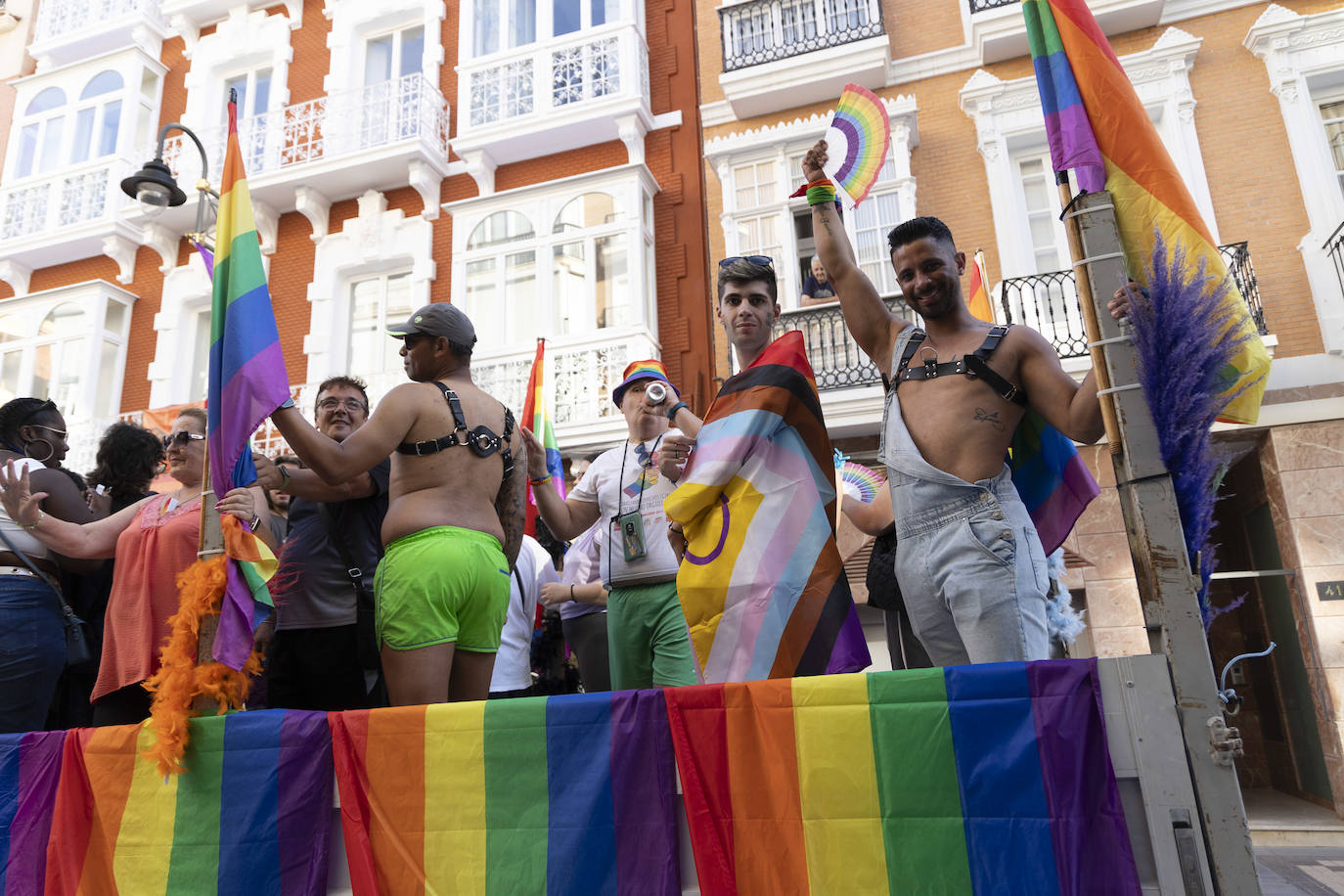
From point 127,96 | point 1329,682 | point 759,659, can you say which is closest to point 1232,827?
point 759,659

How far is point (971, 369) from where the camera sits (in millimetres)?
2615

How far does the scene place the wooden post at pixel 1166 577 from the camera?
1714 millimetres

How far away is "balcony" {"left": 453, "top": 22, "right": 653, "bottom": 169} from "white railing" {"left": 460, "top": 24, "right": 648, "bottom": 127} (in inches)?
0.5

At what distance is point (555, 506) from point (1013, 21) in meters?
9.62

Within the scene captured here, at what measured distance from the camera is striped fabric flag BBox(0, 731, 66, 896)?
257 cm

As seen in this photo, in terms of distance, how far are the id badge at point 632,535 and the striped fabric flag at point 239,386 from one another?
1.42 metres

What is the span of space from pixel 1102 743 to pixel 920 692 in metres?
0.37

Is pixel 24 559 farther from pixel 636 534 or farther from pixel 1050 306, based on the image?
pixel 1050 306

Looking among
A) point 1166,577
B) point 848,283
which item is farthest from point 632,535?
point 1166,577

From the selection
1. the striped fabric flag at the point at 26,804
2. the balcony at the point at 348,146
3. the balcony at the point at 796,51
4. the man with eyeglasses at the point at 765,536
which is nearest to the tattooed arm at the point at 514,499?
→ the man with eyeglasses at the point at 765,536

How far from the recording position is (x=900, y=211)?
10.8 metres

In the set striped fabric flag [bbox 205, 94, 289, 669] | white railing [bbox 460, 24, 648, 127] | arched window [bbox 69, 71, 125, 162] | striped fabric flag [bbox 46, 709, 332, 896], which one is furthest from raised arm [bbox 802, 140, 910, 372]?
arched window [bbox 69, 71, 125, 162]

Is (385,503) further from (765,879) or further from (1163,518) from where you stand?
(1163,518)

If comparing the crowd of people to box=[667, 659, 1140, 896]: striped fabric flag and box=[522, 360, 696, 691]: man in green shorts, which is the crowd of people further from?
box=[667, 659, 1140, 896]: striped fabric flag
